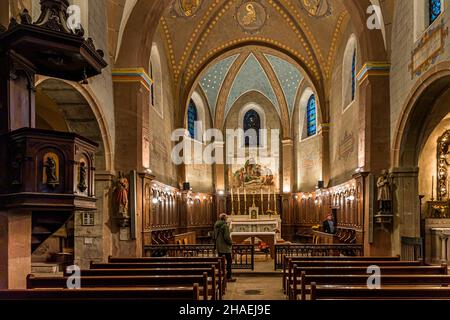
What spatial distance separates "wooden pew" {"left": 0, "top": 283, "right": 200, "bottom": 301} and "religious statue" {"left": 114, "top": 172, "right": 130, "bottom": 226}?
7.21 metres

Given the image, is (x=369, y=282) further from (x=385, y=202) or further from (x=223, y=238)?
Result: (x=385, y=202)

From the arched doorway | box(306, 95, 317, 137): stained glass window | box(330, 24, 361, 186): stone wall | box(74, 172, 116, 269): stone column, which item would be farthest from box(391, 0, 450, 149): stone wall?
box(306, 95, 317, 137): stained glass window

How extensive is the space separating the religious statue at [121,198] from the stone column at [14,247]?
5.94 meters

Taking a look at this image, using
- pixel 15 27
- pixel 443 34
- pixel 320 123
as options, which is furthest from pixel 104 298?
pixel 320 123

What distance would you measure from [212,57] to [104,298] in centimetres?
1695

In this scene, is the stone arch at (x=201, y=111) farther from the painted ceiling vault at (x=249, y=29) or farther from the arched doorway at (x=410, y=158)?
the arched doorway at (x=410, y=158)

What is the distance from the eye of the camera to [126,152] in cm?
1315

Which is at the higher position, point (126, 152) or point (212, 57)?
point (212, 57)

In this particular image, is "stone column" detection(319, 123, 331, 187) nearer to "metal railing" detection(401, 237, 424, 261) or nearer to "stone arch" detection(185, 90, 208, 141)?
"stone arch" detection(185, 90, 208, 141)

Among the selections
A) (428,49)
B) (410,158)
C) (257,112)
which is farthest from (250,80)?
(428,49)

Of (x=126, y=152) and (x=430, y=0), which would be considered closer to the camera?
(x=430, y=0)

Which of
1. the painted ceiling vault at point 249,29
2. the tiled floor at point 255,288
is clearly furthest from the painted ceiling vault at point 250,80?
the tiled floor at point 255,288
